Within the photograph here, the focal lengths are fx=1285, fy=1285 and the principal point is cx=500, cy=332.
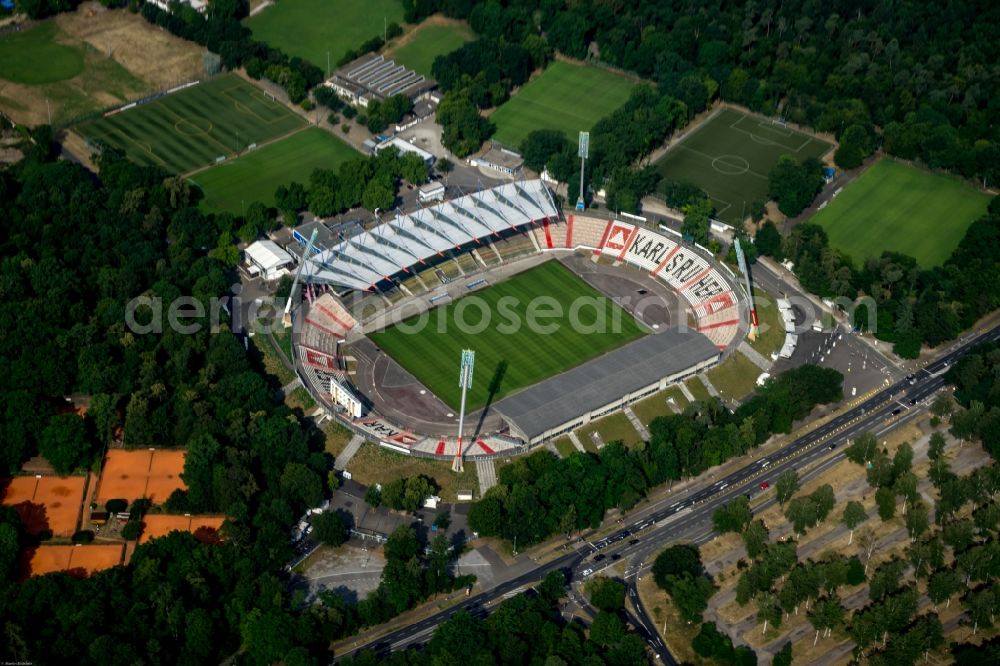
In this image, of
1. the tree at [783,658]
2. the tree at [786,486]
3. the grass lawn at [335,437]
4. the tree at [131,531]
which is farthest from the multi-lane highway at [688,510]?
the tree at [131,531]

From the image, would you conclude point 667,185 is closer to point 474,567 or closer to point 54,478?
point 474,567

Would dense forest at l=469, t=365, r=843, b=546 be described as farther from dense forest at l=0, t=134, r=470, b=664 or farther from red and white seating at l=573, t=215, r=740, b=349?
red and white seating at l=573, t=215, r=740, b=349

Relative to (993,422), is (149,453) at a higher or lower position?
lower

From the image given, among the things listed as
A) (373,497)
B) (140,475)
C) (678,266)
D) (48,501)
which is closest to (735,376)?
(678,266)

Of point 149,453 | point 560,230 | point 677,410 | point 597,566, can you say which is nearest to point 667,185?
point 560,230

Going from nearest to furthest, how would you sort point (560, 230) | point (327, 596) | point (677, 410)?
point (327, 596) → point (677, 410) → point (560, 230)

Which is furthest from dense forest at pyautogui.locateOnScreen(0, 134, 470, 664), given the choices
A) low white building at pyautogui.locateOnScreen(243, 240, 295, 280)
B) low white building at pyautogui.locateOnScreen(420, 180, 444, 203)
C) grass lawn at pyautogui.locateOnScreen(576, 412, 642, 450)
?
low white building at pyautogui.locateOnScreen(420, 180, 444, 203)

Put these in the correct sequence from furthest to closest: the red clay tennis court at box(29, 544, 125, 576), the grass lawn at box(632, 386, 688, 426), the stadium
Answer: the grass lawn at box(632, 386, 688, 426)
the stadium
the red clay tennis court at box(29, 544, 125, 576)
